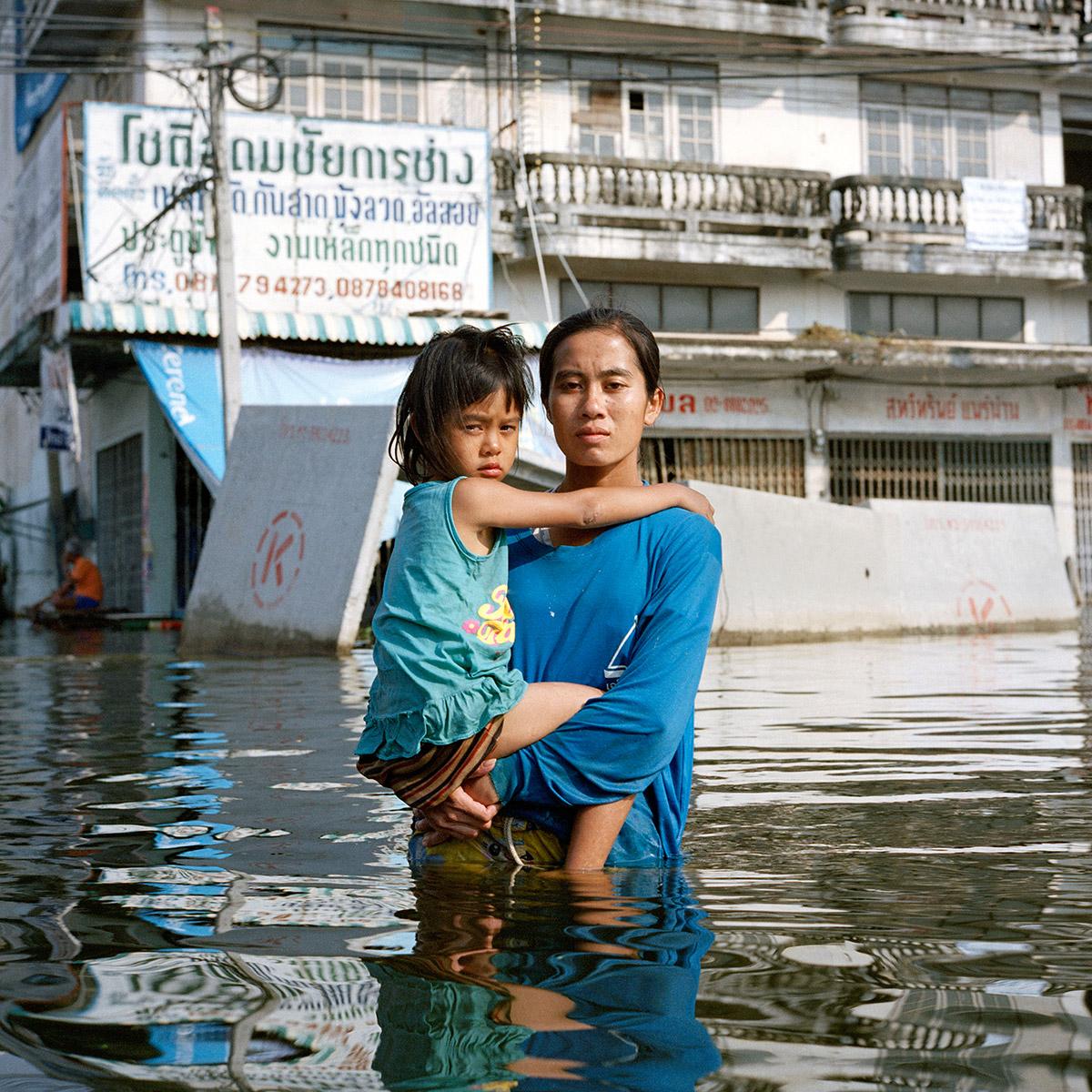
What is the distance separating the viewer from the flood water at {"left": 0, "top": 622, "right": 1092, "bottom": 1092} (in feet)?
7.61

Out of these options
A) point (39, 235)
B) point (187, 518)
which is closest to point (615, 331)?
point (39, 235)

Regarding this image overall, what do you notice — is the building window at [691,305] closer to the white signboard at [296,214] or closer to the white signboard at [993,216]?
the white signboard at [993,216]

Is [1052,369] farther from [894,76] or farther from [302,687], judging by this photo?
[302,687]

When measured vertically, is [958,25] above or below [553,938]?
above

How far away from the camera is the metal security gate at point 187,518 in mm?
21781

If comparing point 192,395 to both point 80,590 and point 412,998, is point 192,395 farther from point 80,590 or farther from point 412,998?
point 412,998

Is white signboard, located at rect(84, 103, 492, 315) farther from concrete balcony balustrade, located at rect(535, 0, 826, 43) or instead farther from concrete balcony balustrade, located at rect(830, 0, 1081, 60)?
concrete balcony balustrade, located at rect(830, 0, 1081, 60)

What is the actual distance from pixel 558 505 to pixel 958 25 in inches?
900

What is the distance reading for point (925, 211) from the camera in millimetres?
24453

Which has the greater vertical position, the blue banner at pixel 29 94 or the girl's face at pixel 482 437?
the blue banner at pixel 29 94

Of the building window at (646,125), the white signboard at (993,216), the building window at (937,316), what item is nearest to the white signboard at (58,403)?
the building window at (646,125)

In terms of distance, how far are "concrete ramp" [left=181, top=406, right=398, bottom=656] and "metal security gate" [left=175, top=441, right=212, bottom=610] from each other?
7088mm

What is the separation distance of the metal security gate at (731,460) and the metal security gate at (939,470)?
2.30 ft

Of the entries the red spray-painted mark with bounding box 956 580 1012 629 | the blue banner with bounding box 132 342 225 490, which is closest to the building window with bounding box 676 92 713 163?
the blue banner with bounding box 132 342 225 490
